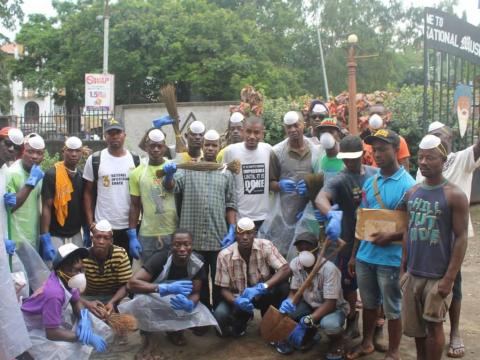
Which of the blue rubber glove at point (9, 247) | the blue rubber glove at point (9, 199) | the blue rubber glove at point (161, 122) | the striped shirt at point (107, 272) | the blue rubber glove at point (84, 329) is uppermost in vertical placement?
the blue rubber glove at point (161, 122)

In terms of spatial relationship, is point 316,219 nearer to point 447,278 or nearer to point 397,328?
point 397,328

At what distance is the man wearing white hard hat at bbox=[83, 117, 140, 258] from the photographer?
16.7 ft

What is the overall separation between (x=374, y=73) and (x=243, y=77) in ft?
42.3

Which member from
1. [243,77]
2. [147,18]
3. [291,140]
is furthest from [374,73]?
[291,140]

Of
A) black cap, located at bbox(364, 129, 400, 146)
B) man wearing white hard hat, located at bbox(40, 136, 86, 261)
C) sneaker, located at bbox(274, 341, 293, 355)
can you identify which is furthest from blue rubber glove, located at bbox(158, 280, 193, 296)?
black cap, located at bbox(364, 129, 400, 146)

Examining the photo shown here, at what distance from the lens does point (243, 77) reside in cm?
2259

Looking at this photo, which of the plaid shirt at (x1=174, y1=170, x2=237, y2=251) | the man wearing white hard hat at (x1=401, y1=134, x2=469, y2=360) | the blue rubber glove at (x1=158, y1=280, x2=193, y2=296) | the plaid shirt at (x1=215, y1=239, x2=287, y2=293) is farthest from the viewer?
the plaid shirt at (x1=174, y1=170, x2=237, y2=251)

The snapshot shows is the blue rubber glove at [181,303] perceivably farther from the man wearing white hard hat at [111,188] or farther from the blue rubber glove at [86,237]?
the blue rubber glove at [86,237]

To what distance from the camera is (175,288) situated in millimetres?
4527

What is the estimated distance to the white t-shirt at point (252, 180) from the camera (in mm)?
5141

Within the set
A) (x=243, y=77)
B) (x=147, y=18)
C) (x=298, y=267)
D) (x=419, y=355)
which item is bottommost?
(x=419, y=355)

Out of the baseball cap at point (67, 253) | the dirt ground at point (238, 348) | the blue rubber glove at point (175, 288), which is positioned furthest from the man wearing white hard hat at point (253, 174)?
the baseball cap at point (67, 253)

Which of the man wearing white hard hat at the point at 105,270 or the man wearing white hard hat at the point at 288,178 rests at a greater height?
the man wearing white hard hat at the point at 288,178

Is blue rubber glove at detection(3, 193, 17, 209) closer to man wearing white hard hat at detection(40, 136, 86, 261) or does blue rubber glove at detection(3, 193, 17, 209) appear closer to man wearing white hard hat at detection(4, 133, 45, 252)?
man wearing white hard hat at detection(4, 133, 45, 252)
